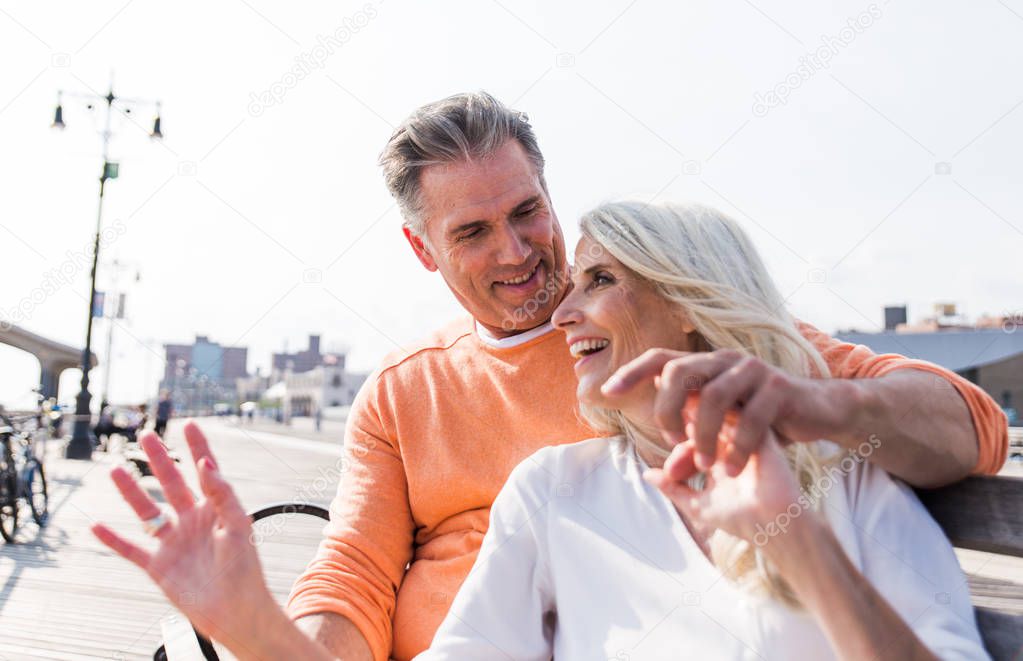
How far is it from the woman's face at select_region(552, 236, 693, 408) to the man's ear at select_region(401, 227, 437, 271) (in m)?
0.93

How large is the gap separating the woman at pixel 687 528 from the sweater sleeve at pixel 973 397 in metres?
0.09

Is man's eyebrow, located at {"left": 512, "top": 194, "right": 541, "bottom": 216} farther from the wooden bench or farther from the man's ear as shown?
the wooden bench

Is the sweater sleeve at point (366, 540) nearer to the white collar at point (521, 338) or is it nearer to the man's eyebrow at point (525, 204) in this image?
the white collar at point (521, 338)

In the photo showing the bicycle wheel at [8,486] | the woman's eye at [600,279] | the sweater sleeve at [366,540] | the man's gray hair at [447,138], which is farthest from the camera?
the bicycle wheel at [8,486]

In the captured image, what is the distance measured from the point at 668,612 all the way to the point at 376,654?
32.3 inches

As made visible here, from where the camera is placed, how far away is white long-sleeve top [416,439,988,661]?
3.90 ft

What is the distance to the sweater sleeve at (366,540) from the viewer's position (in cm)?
187

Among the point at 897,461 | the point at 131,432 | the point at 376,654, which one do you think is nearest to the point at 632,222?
the point at 897,461

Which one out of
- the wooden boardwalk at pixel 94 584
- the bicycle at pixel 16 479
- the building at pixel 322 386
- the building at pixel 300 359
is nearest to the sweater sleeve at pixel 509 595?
the wooden boardwalk at pixel 94 584

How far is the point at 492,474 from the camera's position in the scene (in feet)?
6.79

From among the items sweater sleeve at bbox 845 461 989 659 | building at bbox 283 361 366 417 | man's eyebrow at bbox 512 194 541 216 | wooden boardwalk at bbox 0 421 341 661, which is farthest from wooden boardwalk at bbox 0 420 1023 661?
building at bbox 283 361 366 417

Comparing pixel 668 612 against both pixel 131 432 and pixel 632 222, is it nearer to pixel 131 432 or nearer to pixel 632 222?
pixel 632 222

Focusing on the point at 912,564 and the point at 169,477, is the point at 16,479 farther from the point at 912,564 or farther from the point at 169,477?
the point at 912,564

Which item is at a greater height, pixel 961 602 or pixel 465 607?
pixel 961 602
